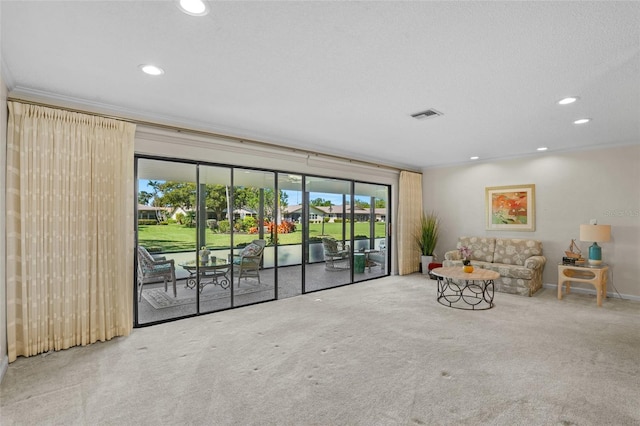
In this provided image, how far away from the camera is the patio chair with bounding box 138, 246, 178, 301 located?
4215mm

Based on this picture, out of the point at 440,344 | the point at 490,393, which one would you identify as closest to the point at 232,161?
the point at 440,344

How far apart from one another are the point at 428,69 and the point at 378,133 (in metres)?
2.01

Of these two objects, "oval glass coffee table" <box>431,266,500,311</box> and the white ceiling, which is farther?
"oval glass coffee table" <box>431,266,500,311</box>

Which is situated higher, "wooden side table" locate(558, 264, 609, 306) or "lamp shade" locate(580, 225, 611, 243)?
"lamp shade" locate(580, 225, 611, 243)

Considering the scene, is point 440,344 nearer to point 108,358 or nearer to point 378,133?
point 378,133

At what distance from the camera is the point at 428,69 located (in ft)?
8.51

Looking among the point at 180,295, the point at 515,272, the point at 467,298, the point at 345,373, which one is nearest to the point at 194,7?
the point at 345,373

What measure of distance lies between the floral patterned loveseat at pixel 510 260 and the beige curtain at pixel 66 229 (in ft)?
18.0

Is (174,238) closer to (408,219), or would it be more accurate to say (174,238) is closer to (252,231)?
(252,231)

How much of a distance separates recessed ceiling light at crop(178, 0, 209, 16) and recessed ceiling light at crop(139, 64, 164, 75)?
889mm

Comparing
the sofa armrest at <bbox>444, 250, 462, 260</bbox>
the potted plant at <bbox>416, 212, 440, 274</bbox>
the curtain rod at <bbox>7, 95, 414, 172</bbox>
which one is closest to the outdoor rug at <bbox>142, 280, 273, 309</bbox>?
the curtain rod at <bbox>7, 95, 414, 172</bbox>

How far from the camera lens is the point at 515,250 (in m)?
6.02

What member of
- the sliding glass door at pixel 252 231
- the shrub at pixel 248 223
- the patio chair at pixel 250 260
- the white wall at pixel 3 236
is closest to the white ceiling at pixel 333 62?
the white wall at pixel 3 236

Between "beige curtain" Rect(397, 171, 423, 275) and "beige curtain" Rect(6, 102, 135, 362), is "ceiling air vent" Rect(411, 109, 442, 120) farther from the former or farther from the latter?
"beige curtain" Rect(397, 171, 423, 275)
